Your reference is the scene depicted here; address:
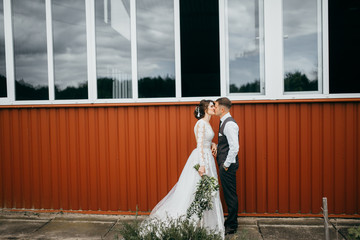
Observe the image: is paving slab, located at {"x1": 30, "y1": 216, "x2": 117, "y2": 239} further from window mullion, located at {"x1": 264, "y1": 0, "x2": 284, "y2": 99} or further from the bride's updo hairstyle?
window mullion, located at {"x1": 264, "y1": 0, "x2": 284, "y2": 99}

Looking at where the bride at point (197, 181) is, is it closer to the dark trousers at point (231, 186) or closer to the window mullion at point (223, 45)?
the dark trousers at point (231, 186)

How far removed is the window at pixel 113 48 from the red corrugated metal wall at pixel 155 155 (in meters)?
0.42

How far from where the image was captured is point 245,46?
17.3 ft

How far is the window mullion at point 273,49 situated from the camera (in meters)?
5.09

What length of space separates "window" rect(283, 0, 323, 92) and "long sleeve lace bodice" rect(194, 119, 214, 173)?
182 cm

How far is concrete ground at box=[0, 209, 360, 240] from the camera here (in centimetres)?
450

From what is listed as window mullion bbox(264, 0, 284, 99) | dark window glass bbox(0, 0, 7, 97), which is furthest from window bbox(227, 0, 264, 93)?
dark window glass bbox(0, 0, 7, 97)

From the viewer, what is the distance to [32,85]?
5707 millimetres

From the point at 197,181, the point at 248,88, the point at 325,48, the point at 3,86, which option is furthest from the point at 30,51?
the point at 325,48

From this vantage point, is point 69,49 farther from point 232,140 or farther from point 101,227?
point 232,140

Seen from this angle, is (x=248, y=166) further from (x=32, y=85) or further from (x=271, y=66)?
(x=32, y=85)

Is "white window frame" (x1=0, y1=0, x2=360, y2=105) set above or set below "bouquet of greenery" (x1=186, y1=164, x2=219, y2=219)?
above

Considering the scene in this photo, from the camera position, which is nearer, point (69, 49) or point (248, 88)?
point (248, 88)

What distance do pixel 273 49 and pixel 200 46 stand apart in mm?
1292
